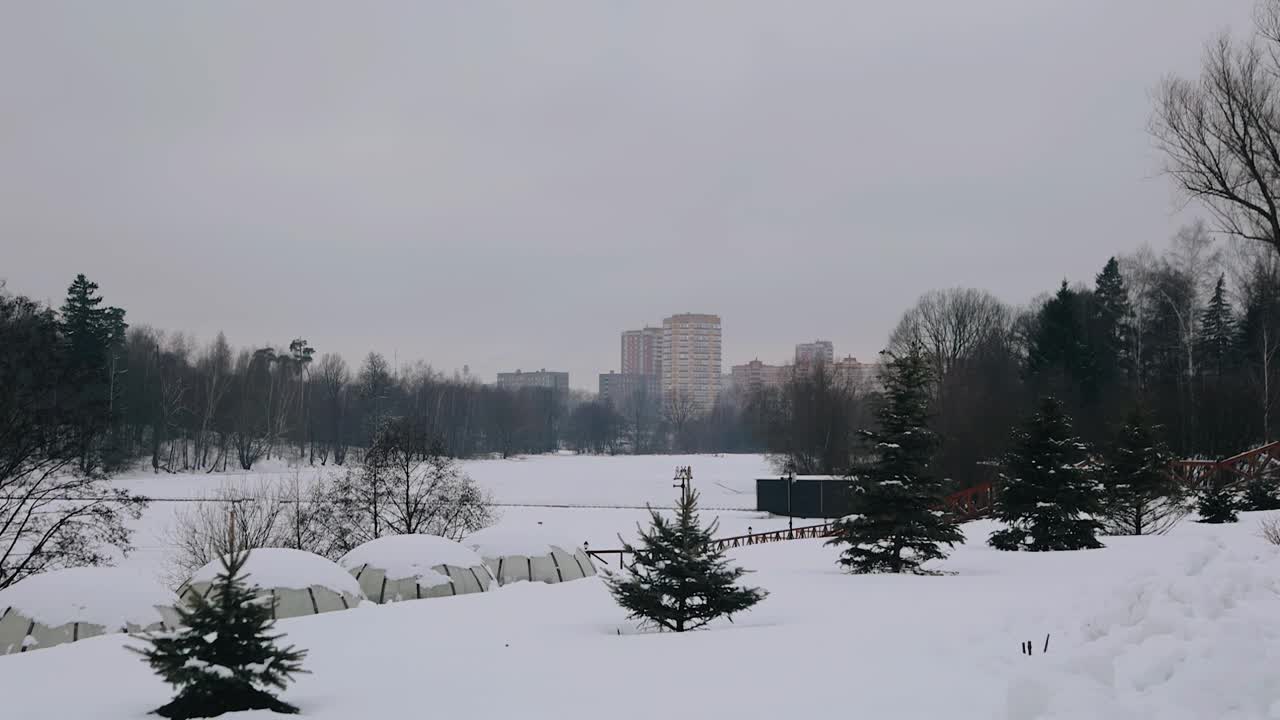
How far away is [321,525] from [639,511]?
104ft

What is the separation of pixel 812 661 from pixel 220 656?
22.2 feet

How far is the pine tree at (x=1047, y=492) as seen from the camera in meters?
26.8

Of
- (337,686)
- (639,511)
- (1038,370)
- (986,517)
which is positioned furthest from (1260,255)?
(337,686)

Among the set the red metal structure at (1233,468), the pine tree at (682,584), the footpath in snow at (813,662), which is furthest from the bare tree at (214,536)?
the red metal structure at (1233,468)

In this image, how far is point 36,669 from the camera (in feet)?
39.0

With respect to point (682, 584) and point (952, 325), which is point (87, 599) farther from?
point (952, 325)

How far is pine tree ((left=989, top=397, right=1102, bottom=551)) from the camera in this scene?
26812 mm

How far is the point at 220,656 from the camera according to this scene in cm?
908

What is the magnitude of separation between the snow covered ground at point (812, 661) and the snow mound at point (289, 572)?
7.66 ft

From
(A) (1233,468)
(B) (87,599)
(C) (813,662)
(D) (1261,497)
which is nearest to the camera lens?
(C) (813,662)

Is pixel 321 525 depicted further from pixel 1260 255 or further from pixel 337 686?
pixel 1260 255

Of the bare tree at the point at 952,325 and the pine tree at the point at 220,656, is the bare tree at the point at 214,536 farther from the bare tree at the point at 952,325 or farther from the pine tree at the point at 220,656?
the bare tree at the point at 952,325

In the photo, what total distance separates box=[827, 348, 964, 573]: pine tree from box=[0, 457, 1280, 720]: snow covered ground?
5110 mm

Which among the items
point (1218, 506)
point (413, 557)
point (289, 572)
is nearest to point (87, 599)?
point (289, 572)
